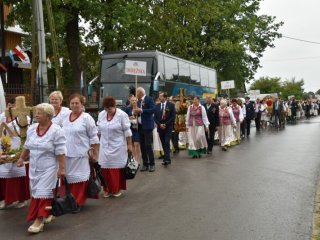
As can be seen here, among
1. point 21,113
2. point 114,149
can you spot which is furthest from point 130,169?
point 21,113

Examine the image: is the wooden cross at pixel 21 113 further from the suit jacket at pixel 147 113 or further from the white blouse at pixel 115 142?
the suit jacket at pixel 147 113

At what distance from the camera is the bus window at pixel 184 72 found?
Result: 2434 centimetres

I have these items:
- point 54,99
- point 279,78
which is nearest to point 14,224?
point 54,99

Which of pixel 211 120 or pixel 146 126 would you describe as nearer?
pixel 146 126

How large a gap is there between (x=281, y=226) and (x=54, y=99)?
12.5 ft

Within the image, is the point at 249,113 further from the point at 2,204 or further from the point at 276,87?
the point at 276,87

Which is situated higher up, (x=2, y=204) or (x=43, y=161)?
(x=43, y=161)

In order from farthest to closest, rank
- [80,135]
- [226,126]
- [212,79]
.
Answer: [212,79] → [226,126] → [80,135]

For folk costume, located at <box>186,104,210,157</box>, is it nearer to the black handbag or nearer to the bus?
the bus

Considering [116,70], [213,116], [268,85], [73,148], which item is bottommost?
[73,148]

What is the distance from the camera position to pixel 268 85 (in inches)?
3866

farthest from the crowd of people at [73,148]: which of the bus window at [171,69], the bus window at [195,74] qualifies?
the bus window at [195,74]

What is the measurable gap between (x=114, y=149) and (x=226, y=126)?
9.45 m

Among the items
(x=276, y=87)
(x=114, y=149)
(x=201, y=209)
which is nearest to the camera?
(x=201, y=209)
